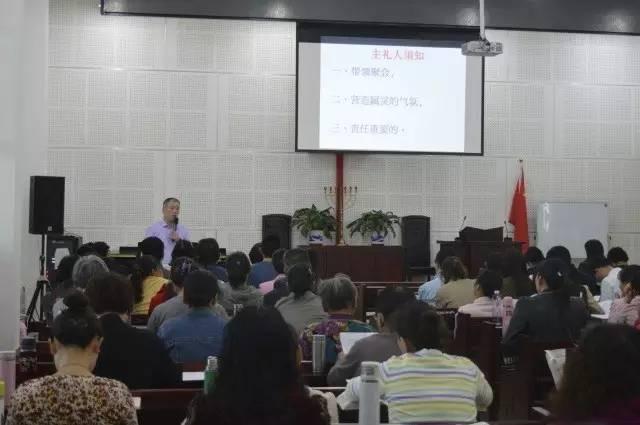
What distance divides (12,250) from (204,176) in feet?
22.3

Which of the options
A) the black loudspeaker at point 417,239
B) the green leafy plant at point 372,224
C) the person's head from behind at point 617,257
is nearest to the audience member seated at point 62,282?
the person's head from behind at point 617,257

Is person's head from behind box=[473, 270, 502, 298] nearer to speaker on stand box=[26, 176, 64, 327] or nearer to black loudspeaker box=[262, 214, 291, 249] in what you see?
speaker on stand box=[26, 176, 64, 327]

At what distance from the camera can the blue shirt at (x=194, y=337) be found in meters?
5.02

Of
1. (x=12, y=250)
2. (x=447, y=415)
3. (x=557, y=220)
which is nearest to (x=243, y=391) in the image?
(x=447, y=415)

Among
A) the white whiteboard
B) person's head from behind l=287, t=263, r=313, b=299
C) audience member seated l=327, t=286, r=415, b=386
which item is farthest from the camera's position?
the white whiteboard

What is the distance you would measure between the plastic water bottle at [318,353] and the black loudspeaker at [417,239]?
26.6 feet

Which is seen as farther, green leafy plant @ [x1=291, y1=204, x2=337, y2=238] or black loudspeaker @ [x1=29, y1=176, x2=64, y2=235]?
green leafy plant @ [x1=291, y1=204, x2=337, y2=238]

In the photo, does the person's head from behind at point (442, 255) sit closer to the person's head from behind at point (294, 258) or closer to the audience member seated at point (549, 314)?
the person's head from behind at point (294, 258)

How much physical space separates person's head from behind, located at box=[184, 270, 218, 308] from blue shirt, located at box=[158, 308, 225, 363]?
0.07 metres

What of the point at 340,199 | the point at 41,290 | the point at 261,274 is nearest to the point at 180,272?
the point at 261,274

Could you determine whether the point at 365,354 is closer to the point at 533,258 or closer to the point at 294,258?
the point at 294,258

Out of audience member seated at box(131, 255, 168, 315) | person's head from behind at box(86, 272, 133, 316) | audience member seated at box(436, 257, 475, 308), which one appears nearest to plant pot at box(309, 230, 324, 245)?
audience member seated at box(436, 257, 475, 308)

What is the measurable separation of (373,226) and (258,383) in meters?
10.4

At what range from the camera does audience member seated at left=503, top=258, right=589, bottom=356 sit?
19.2ft
